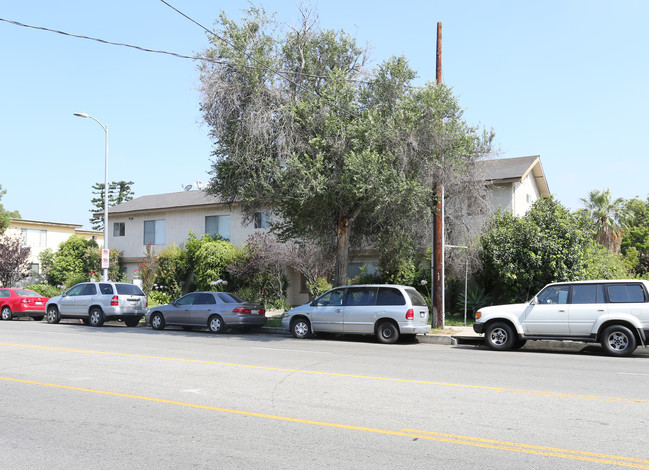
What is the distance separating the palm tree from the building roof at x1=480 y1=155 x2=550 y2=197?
21.2ft

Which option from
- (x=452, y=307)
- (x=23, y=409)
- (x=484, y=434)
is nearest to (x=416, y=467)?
(x=484, y=434)

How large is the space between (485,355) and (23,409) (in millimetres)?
10059

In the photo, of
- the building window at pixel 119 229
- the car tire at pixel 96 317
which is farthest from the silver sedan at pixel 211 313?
the building window at pixel 119 229

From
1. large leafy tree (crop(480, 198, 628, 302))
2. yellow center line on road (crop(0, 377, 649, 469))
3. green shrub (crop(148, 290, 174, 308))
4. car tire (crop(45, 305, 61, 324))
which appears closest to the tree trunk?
large leafy tree (crop(480, 198, 628, 302))

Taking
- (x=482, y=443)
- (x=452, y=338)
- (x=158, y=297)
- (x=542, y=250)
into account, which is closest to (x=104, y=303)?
(x=158, y=297)

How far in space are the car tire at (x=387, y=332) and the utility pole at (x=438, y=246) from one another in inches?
104

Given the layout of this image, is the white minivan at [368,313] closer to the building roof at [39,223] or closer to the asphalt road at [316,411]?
the asphalt road at [316,411]

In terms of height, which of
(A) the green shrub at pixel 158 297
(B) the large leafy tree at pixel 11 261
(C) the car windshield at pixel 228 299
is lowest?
(A) the green shrub at pixel 158 297

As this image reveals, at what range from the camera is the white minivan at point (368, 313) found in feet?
53.4

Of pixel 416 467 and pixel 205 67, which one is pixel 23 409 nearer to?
pixel 416 467

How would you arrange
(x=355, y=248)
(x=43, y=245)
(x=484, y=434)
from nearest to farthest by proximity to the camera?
1. (x=484, y=434)
2. (x=355, y=248)
3. (x=43, y=245)

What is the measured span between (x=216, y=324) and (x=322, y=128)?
756 cm

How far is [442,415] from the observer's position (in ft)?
23.4

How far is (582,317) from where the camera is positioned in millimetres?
13977
